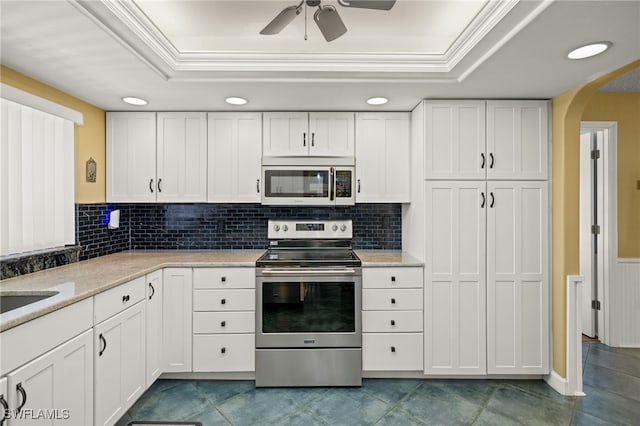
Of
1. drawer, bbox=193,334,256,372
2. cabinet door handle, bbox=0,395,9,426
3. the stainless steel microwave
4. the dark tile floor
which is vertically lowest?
the dark tile floor

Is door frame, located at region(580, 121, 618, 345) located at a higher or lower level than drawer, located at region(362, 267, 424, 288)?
higher

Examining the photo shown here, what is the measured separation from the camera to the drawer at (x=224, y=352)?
8.58 feet

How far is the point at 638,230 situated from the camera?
324 centimetres

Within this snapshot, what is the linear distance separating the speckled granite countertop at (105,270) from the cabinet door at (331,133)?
3.06ft

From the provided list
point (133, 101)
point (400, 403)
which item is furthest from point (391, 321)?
point (133, 101)

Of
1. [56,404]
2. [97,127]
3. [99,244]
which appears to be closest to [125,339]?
[56,404]

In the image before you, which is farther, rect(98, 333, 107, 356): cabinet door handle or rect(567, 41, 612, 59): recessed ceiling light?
rect(98, 333, 107, 356): cabinet door handle

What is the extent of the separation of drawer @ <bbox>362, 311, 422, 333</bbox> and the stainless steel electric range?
74 millimetres

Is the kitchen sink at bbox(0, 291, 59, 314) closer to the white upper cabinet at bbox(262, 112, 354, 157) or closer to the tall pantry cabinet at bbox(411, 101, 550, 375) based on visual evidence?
the white upper cabinet at bbox(262, 112, 354, 157)

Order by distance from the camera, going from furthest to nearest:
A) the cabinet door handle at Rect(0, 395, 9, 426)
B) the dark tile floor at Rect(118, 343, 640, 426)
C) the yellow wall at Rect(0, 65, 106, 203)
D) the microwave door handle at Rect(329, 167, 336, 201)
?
1. the microwave door handle at Rect(329, 167, 336, 201)
2. the yellow wall at Rect(0, 65, 106, 203)
3. the dark tile floor at Rect(118, 343, 640, 426)
4. the cabinet door handle at Rect(0, 395, 9, 426)

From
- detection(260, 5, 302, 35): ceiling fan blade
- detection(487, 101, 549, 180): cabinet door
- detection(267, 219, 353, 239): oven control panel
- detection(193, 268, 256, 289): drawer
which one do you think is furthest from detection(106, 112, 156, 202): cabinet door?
detection(487, 101, 549, 180): cabinet door

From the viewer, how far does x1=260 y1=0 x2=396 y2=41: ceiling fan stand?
1.46 metres

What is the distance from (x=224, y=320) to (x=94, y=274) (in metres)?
0.93

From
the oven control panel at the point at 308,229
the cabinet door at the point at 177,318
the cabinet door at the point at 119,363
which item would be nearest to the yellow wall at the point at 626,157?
the oven control panel at the point at 308,229
